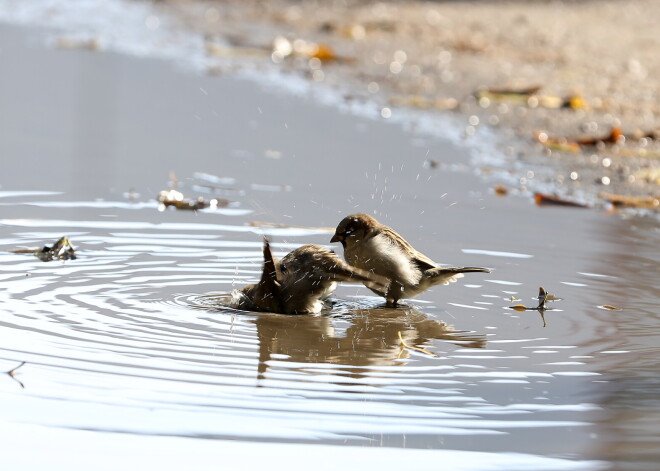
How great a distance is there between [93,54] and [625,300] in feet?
32.1

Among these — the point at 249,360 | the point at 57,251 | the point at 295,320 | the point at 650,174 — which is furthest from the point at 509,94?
the point at 249,360

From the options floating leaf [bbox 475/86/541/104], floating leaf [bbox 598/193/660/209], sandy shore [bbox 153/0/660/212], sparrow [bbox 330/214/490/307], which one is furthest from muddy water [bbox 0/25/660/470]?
floating leaf [bbox 475/86/541/104]

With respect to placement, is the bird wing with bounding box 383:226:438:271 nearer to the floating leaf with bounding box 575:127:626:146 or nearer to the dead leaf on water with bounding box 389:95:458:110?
the floating leaf with bounding box 575:127:626:146

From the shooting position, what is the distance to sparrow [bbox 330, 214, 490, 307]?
599 cm

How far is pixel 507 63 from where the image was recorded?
1473 centimetres

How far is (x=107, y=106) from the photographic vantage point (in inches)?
450

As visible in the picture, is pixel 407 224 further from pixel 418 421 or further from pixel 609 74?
pixel 609 74

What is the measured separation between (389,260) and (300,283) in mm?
509

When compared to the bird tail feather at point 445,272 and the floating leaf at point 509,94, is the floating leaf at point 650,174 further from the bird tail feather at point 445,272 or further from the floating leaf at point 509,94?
the bird tail feather at point 445,272

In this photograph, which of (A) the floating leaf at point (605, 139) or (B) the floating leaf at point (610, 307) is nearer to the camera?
(B) the floating leaf at point (610, 307)

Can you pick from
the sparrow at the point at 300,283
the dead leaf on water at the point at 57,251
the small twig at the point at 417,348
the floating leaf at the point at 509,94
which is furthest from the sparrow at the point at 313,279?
the floating leaf at the point at 509,94

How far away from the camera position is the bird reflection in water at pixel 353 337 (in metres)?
4.91

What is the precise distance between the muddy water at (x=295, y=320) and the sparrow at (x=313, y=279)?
0.37 feet

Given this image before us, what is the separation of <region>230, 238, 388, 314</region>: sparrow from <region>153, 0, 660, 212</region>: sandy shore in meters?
3.64
